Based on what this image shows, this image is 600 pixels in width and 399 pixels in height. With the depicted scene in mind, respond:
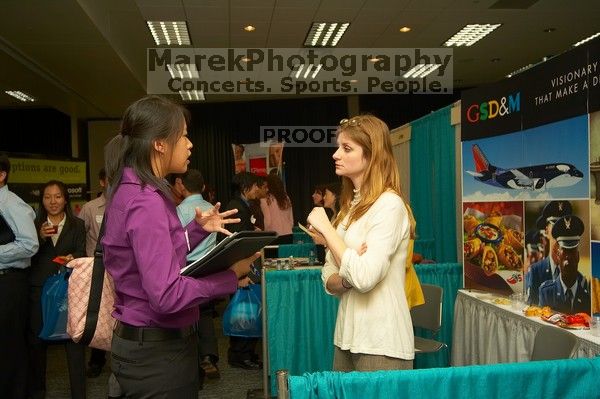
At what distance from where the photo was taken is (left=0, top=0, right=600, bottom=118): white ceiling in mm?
6340

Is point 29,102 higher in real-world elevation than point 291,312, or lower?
higher

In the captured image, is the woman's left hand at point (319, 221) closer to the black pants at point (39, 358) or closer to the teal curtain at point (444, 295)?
the black pants at point (39, 358)

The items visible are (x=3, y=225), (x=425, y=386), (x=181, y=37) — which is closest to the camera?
(x=425, y=386)

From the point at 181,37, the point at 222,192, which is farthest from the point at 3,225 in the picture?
the point at 222,192

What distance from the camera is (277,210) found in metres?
7.92

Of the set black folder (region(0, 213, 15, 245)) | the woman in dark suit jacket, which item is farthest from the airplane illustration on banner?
black folder (region(0, 213, 15, 245))

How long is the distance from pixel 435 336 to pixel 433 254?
2.11 metres

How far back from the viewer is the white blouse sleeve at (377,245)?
1.72m

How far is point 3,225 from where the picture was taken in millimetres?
3332

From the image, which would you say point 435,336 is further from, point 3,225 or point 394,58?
point 394,58

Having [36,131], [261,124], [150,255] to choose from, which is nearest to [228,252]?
[150,255]

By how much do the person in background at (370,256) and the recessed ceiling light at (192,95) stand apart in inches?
357

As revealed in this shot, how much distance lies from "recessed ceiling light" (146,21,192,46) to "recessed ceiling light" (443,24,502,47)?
3.62 m

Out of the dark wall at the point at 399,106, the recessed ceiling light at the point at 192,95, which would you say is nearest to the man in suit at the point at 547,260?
the recessed ceiling light at the point at 192,95
